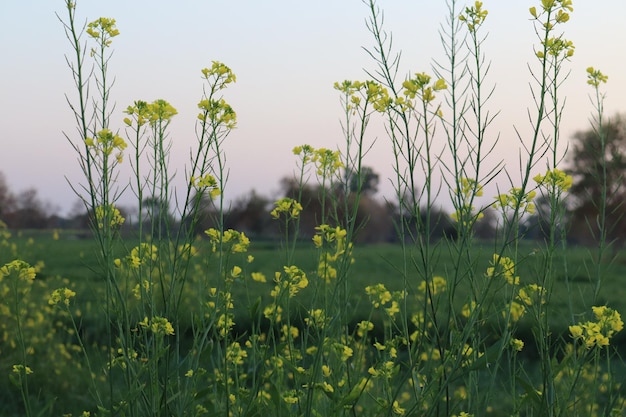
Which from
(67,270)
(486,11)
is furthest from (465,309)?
(67,270)

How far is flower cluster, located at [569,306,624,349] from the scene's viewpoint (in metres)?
2.23

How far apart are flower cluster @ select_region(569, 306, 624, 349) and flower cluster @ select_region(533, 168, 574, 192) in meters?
0.45

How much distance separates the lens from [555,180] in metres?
2.34

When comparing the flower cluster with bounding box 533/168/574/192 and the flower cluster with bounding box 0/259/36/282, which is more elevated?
the flower cluster with bounding box 533/168/574/192

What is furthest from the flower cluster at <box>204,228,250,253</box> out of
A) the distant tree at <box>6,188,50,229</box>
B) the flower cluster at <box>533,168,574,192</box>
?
the distant tree at <box>6,188,50,229</box>

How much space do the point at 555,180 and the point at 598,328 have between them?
0.51m

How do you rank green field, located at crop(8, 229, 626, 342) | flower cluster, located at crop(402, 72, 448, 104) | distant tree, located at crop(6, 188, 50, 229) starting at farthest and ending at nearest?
distant tree, located at crop(6, 188, 50, 229) < green field, located at crop(8, 229, 626, 342) < flower cluster, located at crop(402, 72, 448, 104)

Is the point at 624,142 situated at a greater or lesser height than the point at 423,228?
greater

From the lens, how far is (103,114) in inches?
94.1

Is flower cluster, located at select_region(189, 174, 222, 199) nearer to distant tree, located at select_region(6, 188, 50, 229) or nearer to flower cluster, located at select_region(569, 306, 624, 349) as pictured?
flower cluster, located at select_region(569, 306, 624, 349)

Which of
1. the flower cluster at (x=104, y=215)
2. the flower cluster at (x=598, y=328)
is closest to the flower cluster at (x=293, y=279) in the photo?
the flower cluster at (x=104, y=215)

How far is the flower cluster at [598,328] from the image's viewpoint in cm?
223

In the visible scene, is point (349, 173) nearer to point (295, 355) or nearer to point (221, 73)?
point (221, 73)

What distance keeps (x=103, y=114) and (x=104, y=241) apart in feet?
1.55
